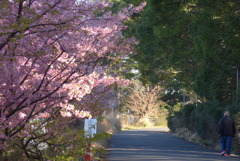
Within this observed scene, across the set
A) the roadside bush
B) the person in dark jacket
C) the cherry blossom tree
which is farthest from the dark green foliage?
the cherry blossom tree

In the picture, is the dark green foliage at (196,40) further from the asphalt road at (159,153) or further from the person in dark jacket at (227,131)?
the asphalt road at (159,153)

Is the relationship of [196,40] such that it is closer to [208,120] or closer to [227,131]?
[227,131]

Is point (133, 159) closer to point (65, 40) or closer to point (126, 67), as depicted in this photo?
point (65, 40)

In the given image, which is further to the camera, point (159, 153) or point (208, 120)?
point (208, 120)

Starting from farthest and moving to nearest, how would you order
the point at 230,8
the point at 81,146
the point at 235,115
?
the point at 235,115 → the point at 230,8 → the point at 81,146

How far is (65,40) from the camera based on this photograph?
26.9 ft

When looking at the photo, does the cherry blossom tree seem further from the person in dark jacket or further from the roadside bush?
the roadside bush

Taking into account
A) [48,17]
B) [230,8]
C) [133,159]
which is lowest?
[133,159]

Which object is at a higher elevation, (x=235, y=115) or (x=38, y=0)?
(x=38, y=0)

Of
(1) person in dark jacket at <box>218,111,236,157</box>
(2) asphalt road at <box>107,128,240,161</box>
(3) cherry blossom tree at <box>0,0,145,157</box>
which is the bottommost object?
(2) asphalt road at <box>107,128,240,161</box>

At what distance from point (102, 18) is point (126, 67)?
33.6 m

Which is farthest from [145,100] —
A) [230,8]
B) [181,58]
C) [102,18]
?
[102,18]

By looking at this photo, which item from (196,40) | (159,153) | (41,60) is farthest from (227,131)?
(41,60)

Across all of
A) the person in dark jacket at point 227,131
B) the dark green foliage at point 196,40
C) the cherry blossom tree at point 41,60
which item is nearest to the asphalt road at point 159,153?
the person in dark jacket at point 227,131
